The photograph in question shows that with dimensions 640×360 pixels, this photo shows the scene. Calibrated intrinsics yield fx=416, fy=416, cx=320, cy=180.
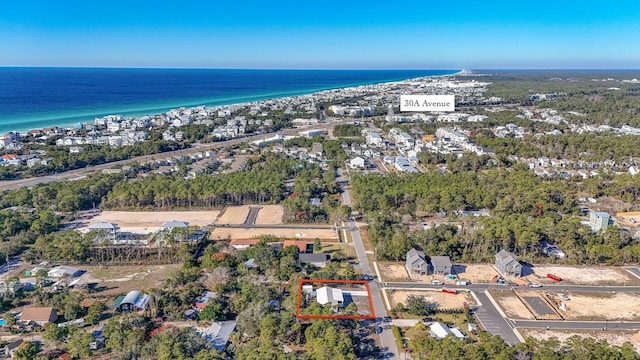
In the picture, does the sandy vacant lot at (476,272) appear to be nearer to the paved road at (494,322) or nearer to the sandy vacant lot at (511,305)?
the sandy vacant lot at (511,305)

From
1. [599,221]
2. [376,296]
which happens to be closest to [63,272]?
[376,296]

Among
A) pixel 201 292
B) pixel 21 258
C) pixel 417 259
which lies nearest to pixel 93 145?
pixel 21 258

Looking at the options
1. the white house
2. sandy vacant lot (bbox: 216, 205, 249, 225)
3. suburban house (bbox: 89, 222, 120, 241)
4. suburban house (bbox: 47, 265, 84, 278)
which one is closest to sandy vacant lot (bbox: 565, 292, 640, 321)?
sandy vacant lot (bbox: 216, 205, 249, 225)

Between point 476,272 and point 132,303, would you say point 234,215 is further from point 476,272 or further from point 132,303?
point 476,272

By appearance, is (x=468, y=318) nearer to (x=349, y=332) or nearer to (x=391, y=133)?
(x=349, y=332)

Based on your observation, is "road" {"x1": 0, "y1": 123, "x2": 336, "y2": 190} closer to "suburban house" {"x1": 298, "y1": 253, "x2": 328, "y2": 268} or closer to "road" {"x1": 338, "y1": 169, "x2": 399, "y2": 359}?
"road" {"x1": 338, "y1": 169, "x2": 399, "y2": 359}
